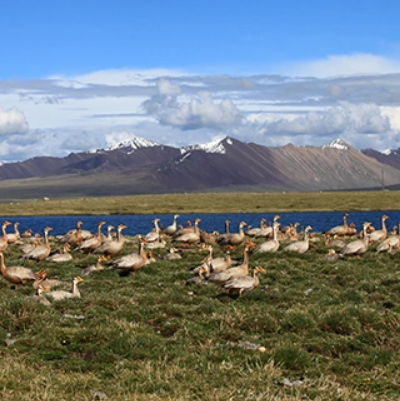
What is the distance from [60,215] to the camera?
12606 cm

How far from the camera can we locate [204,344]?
1329cm

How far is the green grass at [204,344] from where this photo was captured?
1023cm

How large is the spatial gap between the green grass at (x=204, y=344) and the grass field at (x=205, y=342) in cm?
2

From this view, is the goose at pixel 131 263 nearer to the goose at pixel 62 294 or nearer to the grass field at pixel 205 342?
the grass field at pixel 205 342

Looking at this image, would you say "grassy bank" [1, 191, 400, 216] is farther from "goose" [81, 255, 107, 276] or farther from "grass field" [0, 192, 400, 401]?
"grass field" [0, 192, 400, 401]

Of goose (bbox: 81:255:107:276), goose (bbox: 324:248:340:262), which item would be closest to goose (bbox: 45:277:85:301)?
goose (bbox: 81:255:107:276)

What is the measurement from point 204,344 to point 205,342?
0.32 feet

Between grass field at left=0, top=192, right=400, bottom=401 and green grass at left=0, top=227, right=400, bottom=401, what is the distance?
2cm

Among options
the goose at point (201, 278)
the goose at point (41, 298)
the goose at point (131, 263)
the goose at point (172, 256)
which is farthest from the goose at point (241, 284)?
the goose at point (172, 256)

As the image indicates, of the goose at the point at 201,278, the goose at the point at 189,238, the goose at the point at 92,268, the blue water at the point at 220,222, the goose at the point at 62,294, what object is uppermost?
the goose at the point at 62,294

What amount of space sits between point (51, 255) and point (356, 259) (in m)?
12.6

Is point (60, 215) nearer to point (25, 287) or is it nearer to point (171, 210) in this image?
point (171, 210)

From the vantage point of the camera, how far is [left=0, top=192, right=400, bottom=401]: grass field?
403 inches

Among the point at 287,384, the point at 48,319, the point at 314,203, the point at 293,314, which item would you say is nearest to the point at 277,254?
the point at 293,314
